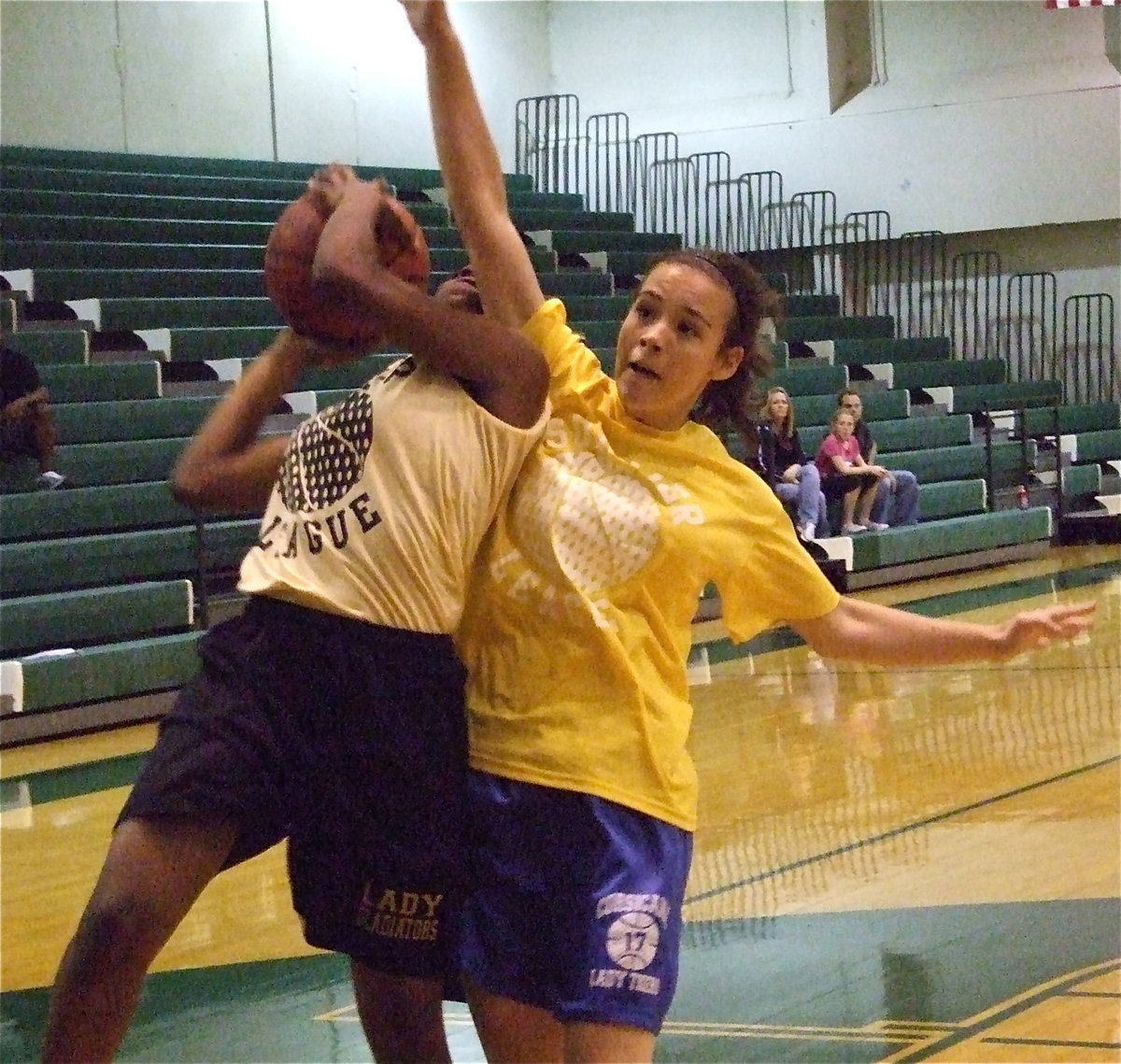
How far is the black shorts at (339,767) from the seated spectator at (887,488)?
9.40 m

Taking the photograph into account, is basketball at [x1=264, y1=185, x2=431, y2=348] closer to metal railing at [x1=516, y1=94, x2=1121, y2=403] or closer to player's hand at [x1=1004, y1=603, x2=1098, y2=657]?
player's hand at [x1=1004, y1=603, x2=1098, y2=657]

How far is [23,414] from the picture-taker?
7.72m

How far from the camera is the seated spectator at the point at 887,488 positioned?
1123cm

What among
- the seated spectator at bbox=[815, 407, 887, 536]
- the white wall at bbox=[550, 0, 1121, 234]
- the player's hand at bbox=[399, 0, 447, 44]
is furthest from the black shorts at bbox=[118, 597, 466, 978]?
the white wall at bbox=[550, 0, 1121, 234]

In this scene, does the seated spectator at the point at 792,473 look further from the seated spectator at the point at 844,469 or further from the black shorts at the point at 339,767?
the black shorts at the point at 339,767

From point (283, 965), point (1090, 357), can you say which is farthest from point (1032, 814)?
point (1090, 357)

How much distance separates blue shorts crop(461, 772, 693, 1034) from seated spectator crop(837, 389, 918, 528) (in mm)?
9335

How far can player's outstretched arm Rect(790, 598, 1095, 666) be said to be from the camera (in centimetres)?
231

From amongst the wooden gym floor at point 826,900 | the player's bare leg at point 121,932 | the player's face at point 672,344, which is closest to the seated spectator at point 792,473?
the wooden gym floor at point 826,900

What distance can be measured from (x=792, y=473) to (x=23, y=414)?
4724mm

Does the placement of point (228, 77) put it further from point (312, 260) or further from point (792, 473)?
point (312, 260)

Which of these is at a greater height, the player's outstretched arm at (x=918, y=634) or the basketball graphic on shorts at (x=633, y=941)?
the player's outstretched arm at (x=918, y=634)

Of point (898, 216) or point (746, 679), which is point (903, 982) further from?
point (898, 216)

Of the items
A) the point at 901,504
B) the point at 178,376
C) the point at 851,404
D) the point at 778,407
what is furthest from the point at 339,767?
the point at 901,504
